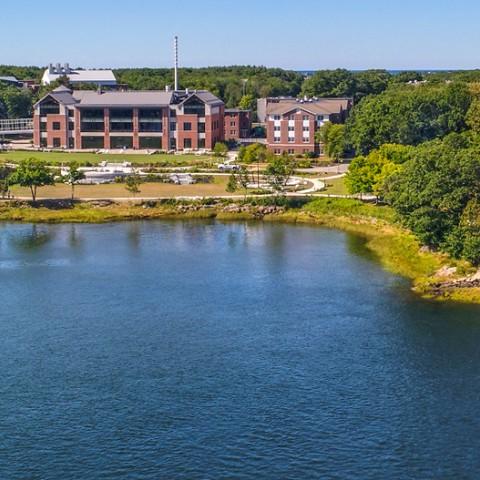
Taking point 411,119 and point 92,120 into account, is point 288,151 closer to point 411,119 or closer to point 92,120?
point 411,119

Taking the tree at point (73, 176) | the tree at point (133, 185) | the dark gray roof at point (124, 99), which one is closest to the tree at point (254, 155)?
the dark gray roof at point (124, 99)

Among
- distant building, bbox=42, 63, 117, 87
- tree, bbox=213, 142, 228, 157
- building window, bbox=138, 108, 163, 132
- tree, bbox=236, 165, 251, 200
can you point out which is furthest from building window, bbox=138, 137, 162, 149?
distant building, bbox=42, 63, 117, 87

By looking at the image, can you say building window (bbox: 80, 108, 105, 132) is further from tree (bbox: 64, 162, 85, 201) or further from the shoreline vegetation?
the shoreline vegetation

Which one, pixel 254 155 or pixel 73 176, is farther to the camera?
pixel 254 155

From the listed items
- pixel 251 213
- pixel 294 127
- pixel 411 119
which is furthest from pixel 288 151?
pixel 251 213

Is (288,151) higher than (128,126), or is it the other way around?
(128,126)

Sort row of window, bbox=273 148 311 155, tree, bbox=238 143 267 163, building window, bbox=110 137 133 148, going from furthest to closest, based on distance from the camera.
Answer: building window, bbox=110 137 133 148 < row of window, bbox=273 148 311 155 < tree, bbox=238 143 267 163
